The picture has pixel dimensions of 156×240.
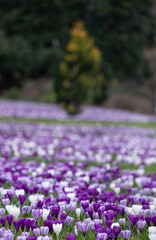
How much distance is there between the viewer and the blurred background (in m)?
36.4

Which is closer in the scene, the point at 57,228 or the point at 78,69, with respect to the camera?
the point at 57,228

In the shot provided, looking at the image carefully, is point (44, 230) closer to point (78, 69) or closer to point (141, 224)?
point (141, 224)

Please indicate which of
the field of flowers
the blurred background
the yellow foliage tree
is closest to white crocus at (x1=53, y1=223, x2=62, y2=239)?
the field of flowers

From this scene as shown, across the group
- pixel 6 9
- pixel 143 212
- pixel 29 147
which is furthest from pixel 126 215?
pixel 6 9

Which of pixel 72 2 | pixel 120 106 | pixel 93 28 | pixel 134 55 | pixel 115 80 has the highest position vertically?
pixel 72 2

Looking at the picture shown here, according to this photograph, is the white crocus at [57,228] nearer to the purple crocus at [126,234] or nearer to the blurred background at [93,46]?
the purple crocus at [126,234]

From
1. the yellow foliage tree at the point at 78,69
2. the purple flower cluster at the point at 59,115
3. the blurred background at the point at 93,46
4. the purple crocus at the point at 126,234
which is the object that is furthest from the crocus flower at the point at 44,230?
the blurred background at the point at 93,46

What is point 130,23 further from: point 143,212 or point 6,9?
point 143,212

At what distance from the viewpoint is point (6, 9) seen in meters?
40.4

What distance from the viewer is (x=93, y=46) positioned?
3544 cm

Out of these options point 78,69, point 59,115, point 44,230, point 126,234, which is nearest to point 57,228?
point 44,230

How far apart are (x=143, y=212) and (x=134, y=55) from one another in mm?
36818

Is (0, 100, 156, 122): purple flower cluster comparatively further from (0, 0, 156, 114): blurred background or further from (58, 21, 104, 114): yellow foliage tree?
(0, 0, 156, 114): blurred background

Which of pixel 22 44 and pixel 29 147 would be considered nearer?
pixel 29 147
